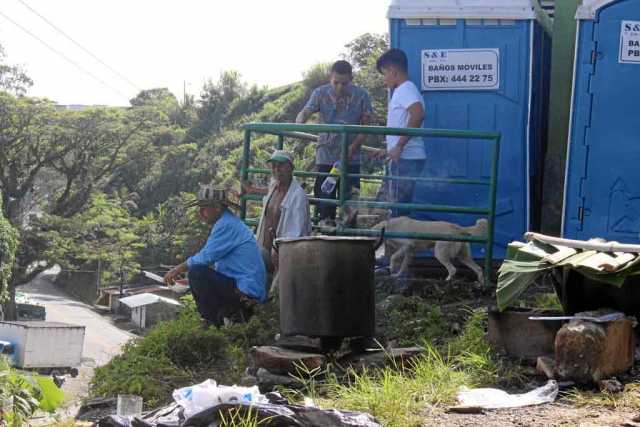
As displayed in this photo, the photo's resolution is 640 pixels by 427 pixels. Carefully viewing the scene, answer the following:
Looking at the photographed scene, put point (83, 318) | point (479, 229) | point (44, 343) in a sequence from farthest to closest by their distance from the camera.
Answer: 1. point (83, 318)
2. point (44, 343)
3. point (479, 229)

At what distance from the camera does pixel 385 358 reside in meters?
6.89

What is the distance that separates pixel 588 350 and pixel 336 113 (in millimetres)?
4163

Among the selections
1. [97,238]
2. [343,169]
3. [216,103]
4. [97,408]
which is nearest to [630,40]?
[343,169]

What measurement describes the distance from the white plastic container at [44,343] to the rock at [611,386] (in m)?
24.2

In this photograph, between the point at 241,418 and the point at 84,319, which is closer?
the point at 241,418

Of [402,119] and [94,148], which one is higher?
[402,119]

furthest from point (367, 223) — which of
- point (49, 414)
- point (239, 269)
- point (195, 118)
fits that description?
point (195, 118)

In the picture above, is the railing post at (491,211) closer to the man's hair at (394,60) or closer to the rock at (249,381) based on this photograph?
the man's hair at (394,60)

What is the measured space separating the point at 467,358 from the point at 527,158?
10.0 ft

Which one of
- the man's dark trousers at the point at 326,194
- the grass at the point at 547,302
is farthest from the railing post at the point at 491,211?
the man's dark trousers at the point at 326,194

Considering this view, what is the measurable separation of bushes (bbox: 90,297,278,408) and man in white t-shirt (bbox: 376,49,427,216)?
1703 millimetres

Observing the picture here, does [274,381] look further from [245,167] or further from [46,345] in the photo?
[46,345]

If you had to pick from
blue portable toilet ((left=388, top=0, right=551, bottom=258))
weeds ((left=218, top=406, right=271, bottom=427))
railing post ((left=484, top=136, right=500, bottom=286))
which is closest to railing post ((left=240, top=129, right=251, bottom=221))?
blue portable toilet ((left=388, top=0, right=551, bottom=258))

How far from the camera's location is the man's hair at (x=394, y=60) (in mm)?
9070
